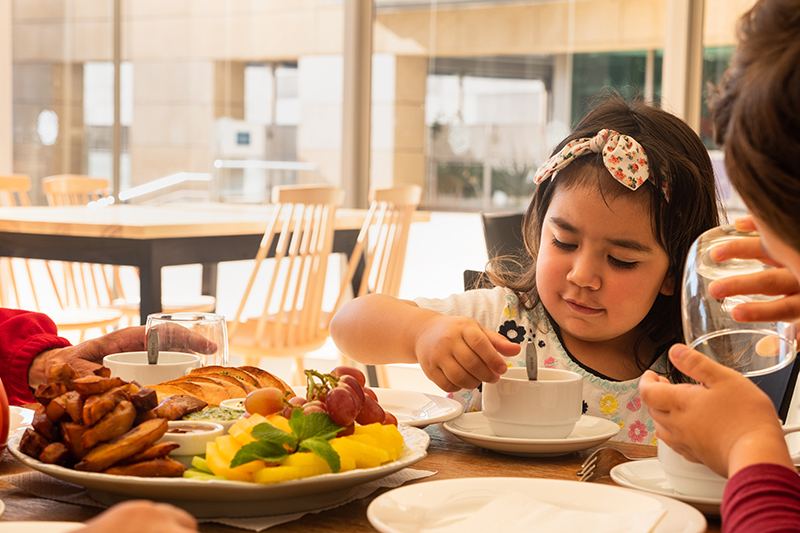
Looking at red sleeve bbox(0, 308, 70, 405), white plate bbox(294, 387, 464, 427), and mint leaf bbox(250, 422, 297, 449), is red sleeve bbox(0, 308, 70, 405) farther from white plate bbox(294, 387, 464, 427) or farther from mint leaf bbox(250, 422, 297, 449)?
mint leaf bbox(250, 422, 297, 449)

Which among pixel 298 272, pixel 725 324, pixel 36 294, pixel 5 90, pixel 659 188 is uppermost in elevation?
pixel 5 90

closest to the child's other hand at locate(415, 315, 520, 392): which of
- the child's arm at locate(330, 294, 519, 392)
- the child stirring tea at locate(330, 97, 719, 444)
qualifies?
the child's arm at locate(330, 294, 519, 392)

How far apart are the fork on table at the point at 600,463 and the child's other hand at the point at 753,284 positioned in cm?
17

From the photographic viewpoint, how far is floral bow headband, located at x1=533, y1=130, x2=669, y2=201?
1261mm

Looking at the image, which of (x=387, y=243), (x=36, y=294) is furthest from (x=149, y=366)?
(x=36, y=294)

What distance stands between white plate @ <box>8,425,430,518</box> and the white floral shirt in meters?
0.70

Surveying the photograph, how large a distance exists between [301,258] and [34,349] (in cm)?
192

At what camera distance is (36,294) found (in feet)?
12.1

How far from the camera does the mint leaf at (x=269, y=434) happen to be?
0.57 meters

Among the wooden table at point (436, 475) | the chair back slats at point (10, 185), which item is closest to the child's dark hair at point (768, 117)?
the wooden table at point (436, 475)

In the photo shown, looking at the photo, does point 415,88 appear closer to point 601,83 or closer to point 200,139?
point 601,83

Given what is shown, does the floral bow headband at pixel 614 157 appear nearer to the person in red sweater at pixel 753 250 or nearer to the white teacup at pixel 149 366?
the person in red sweater at pixel 753 250

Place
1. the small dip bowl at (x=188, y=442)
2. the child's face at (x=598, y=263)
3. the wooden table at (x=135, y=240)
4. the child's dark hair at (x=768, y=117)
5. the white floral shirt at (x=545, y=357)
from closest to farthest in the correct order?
the child's dark hair at (x=768, y=117)
the small dip bowl at (x=188, y=442)
the child's face at (x=598, y=263)
the white floral shirt at (x=545, y=357)
the wooden table at (x=135, y=240)

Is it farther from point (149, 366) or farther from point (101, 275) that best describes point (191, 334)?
point (101, 275)
